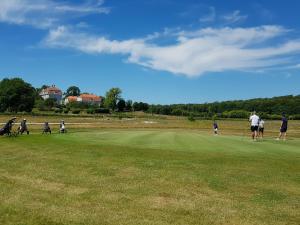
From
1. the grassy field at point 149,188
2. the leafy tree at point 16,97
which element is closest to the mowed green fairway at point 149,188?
the grassy field at point 149,188

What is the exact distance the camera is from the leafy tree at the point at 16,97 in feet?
569

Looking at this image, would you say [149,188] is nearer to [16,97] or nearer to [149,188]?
[149,188]

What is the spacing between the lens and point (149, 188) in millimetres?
13852

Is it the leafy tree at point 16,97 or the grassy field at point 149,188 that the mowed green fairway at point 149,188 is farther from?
the leafy tree at point 16,97

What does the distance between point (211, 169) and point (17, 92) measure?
16636 cm

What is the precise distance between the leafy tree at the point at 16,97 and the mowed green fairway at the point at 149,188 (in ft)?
517

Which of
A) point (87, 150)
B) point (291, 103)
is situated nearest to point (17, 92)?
point (291, 103)

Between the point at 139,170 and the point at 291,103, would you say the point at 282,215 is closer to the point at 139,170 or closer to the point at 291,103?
the point at 139,170

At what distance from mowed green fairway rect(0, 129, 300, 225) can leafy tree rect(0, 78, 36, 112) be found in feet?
517

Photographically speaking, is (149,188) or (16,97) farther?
(16,97)

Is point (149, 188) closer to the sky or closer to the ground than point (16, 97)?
closer to the ground

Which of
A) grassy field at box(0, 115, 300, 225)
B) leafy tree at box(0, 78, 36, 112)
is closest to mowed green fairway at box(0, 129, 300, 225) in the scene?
grassy field at box(0, 115, 300, 225)

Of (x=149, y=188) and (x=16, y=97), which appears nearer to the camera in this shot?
(x=149, y=188)

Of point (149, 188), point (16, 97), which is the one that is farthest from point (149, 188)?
point (16, 97)
